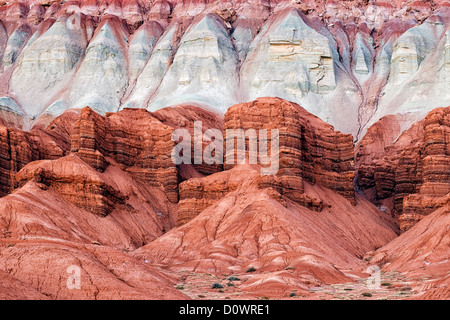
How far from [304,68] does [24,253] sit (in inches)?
4397

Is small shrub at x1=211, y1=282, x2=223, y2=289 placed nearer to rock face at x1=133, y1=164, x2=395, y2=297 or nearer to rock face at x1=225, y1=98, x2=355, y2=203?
rock face at x1=133, y1=164, x2=395, y2=297

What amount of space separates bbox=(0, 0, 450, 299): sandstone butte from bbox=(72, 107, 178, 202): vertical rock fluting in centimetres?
21

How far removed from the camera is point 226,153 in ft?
312

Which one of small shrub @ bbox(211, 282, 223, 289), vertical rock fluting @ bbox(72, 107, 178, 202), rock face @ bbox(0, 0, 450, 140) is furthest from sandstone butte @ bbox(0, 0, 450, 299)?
small shrub @ bbox(211, 282, 223, 289)


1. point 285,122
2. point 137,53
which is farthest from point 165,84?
point 285,122

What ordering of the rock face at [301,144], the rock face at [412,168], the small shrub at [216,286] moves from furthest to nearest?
1. the rock face at [301,144]
2. the rock face at [412,168]
3. the small shrub at [216,286]

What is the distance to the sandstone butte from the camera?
2376 inches

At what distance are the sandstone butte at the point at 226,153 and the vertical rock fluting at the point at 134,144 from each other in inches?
8.2

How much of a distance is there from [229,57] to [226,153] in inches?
2586

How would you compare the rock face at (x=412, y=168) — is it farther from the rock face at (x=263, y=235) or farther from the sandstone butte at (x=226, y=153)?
the rock face at (x=263, y=235)

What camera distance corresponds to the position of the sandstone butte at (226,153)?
6034 cm

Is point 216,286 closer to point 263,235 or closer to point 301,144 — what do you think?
point 263,235

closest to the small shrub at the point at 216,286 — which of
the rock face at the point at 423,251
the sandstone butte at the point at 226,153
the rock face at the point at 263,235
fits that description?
the sandstone butte at the point at 226,153

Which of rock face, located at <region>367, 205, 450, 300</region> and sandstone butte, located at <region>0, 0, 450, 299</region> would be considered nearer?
sandstone butte, located at <region>0, 0, 450, 299</region>
